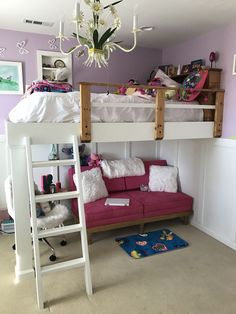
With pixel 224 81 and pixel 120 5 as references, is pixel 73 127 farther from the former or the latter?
pixel 224 81

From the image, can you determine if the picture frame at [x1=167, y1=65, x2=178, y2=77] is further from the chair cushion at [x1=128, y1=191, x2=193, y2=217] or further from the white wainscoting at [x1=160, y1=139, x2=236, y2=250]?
the chair cushion at [x1=128, y1=191, x2=193, y2=217]

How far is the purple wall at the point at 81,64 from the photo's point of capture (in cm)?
335

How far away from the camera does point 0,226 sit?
11.3ft

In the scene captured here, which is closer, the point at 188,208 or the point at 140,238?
the point at 140,238

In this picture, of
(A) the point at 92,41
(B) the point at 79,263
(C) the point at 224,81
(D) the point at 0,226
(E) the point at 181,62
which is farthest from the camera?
(E) the point at 181,62

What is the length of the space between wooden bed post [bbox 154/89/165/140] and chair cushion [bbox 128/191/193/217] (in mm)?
1082

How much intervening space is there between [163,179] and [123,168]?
2.00ft

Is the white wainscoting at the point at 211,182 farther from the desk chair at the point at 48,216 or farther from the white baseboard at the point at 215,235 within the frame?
the desk chair at the point at 48,216

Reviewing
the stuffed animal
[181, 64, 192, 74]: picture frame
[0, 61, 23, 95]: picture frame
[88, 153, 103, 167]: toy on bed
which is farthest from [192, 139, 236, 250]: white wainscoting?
[0, 61, 23, 95]: picture frame

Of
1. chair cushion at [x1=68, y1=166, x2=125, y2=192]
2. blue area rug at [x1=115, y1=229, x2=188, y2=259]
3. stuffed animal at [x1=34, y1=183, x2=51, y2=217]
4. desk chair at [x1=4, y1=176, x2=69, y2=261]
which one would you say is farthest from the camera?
chair cushion at [x1=68, y1=166, x2=125, y2=192]

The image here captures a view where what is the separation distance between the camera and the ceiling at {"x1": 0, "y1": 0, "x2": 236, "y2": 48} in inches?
97.3

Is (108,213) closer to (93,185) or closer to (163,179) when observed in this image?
(93,185)

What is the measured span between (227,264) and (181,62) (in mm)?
2737

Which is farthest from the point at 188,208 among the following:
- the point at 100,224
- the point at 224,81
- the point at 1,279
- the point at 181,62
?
the point at 1,279
